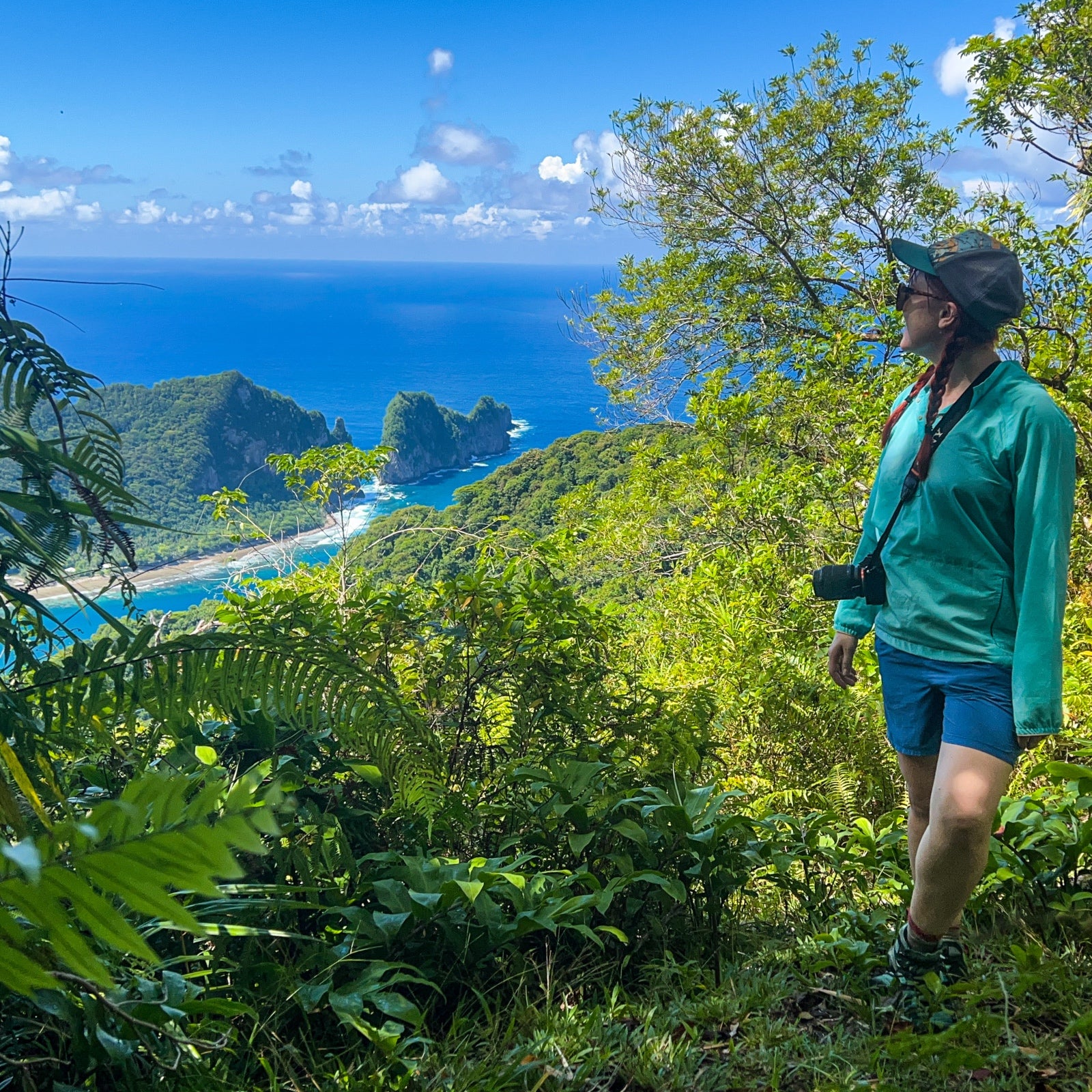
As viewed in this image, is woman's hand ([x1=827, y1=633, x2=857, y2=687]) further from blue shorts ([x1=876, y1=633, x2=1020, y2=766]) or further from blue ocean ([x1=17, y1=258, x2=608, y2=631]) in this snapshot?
blue ocean ([x1=17, y1=258, x2=608, y2=631])

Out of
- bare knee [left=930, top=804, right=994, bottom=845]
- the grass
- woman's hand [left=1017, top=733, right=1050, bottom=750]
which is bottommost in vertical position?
the grass

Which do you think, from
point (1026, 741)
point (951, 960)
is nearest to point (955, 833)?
point (1026, 741)

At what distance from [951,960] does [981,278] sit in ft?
5.30

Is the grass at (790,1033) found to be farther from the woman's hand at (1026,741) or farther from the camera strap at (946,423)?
the camera strap at (946,423)

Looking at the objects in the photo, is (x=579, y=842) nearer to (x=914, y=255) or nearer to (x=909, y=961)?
(x=909, y=961)

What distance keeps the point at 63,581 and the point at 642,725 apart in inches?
77.5

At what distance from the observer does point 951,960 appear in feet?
6.98

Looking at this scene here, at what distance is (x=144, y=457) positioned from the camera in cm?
2219

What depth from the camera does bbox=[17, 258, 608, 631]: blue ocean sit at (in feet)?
24.7

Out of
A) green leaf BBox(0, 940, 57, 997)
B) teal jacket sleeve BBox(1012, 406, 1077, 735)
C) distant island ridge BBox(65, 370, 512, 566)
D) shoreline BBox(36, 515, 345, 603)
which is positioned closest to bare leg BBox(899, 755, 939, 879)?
teal jacket sleeve BBox(1012, 406, 1077, 735)

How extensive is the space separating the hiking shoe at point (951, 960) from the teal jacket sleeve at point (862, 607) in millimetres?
779

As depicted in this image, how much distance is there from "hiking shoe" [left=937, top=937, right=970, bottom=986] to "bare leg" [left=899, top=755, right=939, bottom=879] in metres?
0.16

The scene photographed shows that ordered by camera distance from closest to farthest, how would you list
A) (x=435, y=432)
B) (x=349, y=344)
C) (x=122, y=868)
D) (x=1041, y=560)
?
(x=122, y=868), (x=1041, y=560), (x=435, y=432), (x=349, y=344)

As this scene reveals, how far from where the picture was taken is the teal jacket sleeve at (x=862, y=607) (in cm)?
235
